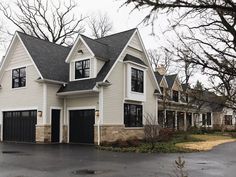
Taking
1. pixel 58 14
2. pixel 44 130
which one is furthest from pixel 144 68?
pixel 58 14

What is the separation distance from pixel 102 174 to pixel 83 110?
47.1ft

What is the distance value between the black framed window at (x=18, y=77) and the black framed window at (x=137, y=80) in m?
8.93

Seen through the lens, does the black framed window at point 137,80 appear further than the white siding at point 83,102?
Yes

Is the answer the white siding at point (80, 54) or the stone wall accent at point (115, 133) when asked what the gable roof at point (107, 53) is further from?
the stone wall accent at point (115, 133)

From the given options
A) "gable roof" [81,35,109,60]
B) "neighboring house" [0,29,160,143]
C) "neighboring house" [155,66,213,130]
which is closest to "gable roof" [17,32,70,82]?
"neighboring house" [0,29,160,143]

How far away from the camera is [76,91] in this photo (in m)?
24.7

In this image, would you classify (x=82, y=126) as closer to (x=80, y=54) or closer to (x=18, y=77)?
(x=80, y=54)

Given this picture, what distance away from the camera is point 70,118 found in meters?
26.7

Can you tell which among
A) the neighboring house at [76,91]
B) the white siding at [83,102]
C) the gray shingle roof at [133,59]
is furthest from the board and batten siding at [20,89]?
the gray shingle roof at [133,59]

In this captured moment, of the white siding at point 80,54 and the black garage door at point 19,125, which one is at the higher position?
the white siding at point 80,54

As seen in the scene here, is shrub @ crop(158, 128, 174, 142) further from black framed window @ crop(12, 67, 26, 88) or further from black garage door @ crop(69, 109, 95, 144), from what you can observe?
black framed window @ crop(12, 67, 26, 88)

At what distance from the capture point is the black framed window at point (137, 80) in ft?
89.8

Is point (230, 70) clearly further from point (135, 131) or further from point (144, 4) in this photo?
point (135, 131)

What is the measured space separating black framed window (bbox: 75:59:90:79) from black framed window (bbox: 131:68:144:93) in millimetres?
3758
